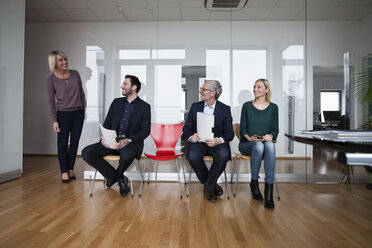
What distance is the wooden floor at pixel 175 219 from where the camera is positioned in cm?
175

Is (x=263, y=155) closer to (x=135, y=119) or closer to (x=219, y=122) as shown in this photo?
(x=219, y=122)

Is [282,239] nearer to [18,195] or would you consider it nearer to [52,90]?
[18,195]

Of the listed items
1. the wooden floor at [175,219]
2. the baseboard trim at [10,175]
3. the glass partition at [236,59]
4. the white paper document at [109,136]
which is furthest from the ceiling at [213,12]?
the baseboard trim at [10,175]

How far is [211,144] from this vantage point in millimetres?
2832

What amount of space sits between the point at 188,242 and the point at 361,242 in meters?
1.16

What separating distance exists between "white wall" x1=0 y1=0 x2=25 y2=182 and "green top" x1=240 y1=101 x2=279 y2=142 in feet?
10.4

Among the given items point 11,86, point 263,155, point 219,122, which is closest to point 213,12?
point 219,122

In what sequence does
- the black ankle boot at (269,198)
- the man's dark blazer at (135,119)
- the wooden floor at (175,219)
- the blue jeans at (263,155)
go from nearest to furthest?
the wooden floor at (175,219) → the black ankle boot at (269,198) → the blue jeans at (263,155) → the man's dark blazer at (135,119)

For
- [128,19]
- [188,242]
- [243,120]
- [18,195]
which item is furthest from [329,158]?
[128,19]

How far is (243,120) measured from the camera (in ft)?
10.4

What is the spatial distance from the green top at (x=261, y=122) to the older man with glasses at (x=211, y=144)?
239 mm

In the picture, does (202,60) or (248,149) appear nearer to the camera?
(248,149)

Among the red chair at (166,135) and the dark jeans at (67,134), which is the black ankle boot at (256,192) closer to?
the red chair at (166,135)

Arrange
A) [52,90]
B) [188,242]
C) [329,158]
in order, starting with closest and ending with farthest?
1. [329,158]
2. [188,242]
3. [52,90]
